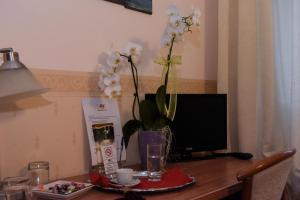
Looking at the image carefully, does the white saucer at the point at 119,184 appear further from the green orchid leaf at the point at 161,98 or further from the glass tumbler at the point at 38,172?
the green orchid leaf at the point at 161,98

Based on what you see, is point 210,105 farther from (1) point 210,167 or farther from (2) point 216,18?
(2) point 216,18

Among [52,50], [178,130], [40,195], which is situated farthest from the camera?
[178,130]

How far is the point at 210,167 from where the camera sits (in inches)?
66.1

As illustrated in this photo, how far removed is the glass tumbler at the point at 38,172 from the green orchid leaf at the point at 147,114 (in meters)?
0.49

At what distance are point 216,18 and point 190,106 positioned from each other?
78 cm

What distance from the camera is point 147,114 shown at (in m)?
1.59

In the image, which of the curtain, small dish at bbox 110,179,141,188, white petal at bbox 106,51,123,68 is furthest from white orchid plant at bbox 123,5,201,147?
the curtain

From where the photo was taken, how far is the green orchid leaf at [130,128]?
1588 millimetres

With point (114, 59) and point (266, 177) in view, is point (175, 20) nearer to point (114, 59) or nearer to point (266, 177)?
point (114, 59)

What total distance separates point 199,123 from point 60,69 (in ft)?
2.75

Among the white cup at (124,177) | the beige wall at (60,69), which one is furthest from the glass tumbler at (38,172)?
the white cup at (124,177)

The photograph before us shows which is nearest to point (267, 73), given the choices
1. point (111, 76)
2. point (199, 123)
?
point (199, 123)

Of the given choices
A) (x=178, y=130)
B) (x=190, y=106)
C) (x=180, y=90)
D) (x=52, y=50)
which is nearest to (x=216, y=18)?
(x=180, y=90)

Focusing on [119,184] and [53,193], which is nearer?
[53,193]
